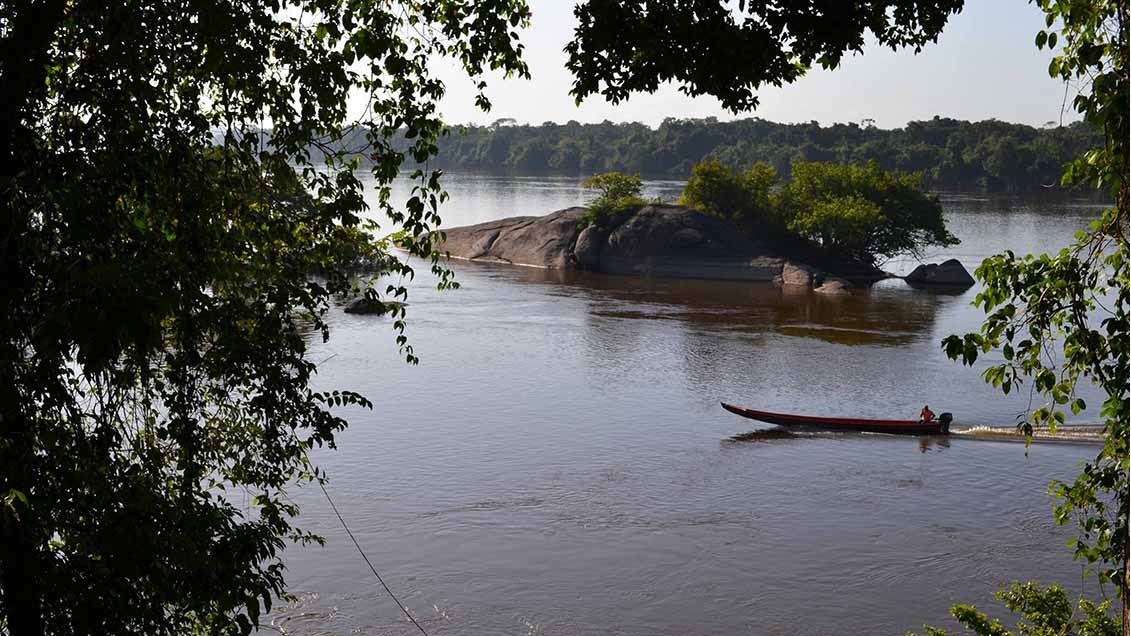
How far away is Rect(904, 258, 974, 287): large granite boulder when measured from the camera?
55.7 meters

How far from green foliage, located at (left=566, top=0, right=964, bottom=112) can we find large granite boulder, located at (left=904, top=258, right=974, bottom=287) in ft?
162

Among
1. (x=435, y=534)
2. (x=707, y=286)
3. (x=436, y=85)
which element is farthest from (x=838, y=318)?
(x=436, y=85)

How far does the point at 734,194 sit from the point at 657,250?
6.19 meters

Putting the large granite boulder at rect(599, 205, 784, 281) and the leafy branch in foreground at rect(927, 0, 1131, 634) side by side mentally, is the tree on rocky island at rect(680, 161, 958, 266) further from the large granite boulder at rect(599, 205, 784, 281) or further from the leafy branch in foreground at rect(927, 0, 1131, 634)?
the leafy branch in foreground at rect(927, 0, 1131, 634)

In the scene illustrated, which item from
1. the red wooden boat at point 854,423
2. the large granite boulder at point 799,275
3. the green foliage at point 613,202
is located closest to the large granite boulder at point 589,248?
the green foliage at point 613,202

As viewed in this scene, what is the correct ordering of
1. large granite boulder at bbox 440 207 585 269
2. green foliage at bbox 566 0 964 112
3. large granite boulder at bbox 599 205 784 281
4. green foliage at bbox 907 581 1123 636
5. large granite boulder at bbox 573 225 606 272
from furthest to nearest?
large granite boulder at bbox 440 207 585 269 < large granite boulder at bbox 573 225 606 272 < large granite boulder at bbox 599 205 784 281 < green foliage at bbox 907 581 1123 636 < green foliage at bbox 566 0 964 112

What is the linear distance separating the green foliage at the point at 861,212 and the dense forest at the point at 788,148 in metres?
43.7

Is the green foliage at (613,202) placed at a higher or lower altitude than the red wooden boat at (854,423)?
higher

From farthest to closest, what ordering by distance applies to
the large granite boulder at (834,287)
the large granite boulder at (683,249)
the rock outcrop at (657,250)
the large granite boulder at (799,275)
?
the large granite boulder at (683,249) → the rock outcrop at (657,250) → the large granite boulder at (799,275) → the large granite boulder at (834,287)

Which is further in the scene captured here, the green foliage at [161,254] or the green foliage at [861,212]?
the green foliage at [861,212]

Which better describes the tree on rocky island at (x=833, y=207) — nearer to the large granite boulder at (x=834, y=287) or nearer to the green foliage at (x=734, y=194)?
the green foliage at (x=734, y=194)

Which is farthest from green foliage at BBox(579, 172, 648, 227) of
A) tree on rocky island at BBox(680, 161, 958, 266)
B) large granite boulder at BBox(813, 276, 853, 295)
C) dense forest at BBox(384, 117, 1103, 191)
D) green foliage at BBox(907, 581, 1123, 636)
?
green foliage at BBox(907, 581, 1123, 636)

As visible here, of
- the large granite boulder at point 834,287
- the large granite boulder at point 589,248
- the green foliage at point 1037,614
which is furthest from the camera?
the large granite boulder at point 589,248

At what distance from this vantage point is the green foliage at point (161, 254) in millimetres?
6324
